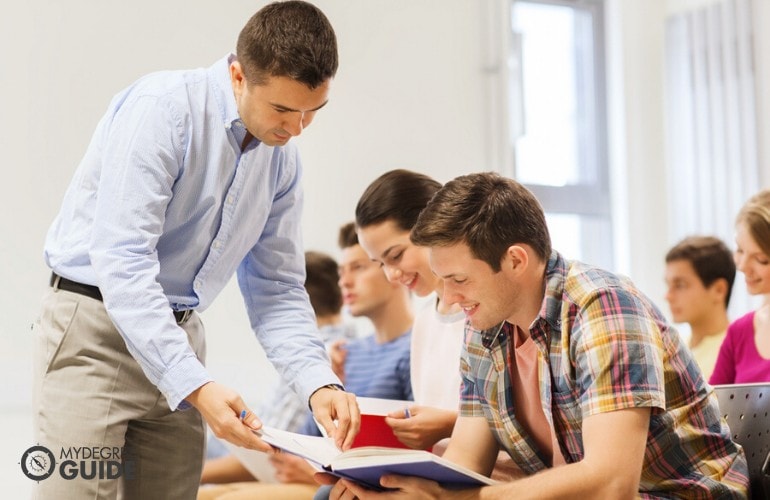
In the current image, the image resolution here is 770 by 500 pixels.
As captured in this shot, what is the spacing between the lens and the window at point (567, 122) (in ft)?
15.3

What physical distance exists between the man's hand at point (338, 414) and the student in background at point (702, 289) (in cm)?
200

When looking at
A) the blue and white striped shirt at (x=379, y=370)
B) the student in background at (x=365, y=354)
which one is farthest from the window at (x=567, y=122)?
the blue and white striped shirt at (x=379, y=370)

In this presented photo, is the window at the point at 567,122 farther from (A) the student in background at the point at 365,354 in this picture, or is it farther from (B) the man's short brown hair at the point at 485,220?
(B) the man's short brown hair at the point at 485,220

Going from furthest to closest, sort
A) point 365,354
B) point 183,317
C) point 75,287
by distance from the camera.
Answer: point 365,354
point 183,317
point 75,287

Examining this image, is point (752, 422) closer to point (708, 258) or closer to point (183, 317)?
point (183, 317)

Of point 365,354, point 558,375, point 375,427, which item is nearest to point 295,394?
point 365,354

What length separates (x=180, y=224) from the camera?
60.6 inches

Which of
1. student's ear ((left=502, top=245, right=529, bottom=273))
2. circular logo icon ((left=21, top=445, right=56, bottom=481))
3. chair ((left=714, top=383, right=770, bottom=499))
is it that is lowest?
chair ((left=714, top=383, right=770, bottom=499))

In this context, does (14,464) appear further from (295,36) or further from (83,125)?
(295,36)

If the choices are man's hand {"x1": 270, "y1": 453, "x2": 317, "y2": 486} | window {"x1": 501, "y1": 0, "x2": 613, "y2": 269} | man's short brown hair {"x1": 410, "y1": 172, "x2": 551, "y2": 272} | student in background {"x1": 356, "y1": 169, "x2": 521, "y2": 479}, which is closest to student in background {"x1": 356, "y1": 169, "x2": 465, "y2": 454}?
student in background {"x1": 356, "y1": 169, "x2": 521, "y2": 479}

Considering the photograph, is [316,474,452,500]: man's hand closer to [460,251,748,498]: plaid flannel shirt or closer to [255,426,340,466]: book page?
[255,426,340,466]: book page

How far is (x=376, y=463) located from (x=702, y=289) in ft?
7.67

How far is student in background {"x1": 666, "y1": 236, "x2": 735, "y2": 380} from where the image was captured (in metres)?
3.27

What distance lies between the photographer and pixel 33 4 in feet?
11.0
